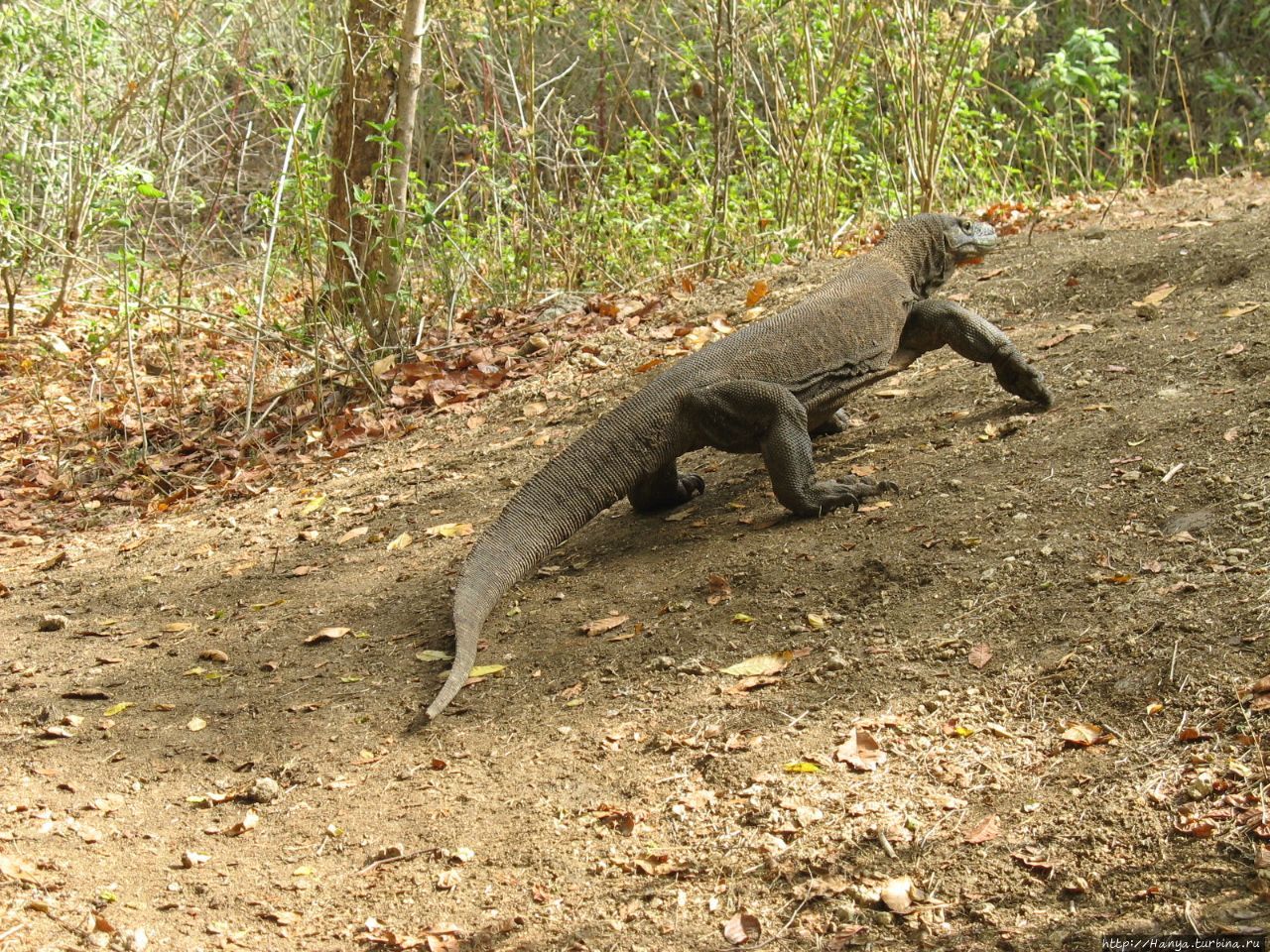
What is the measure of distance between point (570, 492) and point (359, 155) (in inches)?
146

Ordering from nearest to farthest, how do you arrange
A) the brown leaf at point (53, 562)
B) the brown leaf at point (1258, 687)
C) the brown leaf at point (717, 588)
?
1. the brown leaf at point (1258, 687)
2. the brown leaf at point (717, 588)
3. the brown leaf at point (53, 562)

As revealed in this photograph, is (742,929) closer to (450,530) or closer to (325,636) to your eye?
(325,636)

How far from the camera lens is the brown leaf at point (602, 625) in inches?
159

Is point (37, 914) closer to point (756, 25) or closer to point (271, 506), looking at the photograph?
point (271, 506)

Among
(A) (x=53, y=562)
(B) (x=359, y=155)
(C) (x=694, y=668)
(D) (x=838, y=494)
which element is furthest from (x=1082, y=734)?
(B) (x=359, y=155)

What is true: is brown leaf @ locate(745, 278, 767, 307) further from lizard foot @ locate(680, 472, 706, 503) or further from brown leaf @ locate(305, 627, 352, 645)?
brown leaf @ locate(305, 627, 352, 645)

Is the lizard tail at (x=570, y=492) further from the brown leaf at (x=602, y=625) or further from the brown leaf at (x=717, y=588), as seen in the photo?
the brown leaf at (x=717, y=588)

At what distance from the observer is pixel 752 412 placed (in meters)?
4.62

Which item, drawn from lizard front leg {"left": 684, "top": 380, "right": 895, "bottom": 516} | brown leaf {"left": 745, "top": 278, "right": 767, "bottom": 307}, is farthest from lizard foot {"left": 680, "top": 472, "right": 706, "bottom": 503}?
brown leaf {"left": 745, "top": 278, "right": 767, "bottom": 307}

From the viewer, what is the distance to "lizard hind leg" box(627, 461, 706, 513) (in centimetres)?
492

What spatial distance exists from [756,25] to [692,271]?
5.54 feet

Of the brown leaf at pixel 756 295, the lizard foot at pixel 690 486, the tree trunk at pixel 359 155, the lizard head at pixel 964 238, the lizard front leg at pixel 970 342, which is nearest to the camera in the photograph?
the lizard front leg at pixel 970 342

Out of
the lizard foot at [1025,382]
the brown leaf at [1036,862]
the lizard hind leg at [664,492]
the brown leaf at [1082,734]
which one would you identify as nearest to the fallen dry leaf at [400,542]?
the lizard hind leg at [664,492]

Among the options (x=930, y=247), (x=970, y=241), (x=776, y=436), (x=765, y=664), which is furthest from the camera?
(x=970, y=241)
